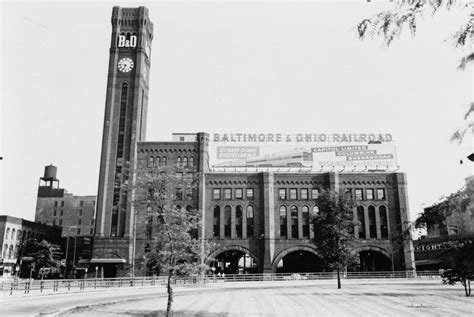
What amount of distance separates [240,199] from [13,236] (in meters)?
43.4

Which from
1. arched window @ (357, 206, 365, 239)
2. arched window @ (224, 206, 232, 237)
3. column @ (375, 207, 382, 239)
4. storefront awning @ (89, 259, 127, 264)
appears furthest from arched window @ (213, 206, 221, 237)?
column @ (375, 207, 382, 239)

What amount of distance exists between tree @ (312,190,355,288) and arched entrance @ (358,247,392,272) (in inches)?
910

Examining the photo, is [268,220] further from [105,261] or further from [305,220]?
[105,261]

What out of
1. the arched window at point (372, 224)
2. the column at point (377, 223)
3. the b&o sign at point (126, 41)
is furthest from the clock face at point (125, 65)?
the column at point (377, 223)

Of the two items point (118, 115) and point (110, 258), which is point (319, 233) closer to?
point (110, 258)

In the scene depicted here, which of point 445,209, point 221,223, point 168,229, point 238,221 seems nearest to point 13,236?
point 221,223

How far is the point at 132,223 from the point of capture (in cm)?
6122

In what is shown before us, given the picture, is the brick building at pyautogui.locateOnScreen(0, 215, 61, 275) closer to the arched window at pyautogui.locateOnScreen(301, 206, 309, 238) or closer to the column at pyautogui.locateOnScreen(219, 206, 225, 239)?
the column at pyautogui.locateOnScreen(219, 206, 225, 239)

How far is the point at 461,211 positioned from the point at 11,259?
81.5 metres

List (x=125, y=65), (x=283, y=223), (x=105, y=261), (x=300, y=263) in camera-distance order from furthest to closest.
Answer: (x=300, y=263) → (x=125, y=65) → (x=283, y=223) → (x=105, y=261)

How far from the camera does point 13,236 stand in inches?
2889

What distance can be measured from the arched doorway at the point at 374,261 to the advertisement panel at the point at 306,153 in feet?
47.6

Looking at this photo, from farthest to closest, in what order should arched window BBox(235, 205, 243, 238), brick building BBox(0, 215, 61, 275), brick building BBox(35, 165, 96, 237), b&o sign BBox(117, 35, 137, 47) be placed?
brick building BBox(35, 165, 96, 237), b&o sign BBox(117, 35, 137, 47), brick building BBox(0, 215, 61, 275), arched window BBox(235, 205, 243, 238)

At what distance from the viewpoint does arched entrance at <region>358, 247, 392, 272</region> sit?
6226cm
